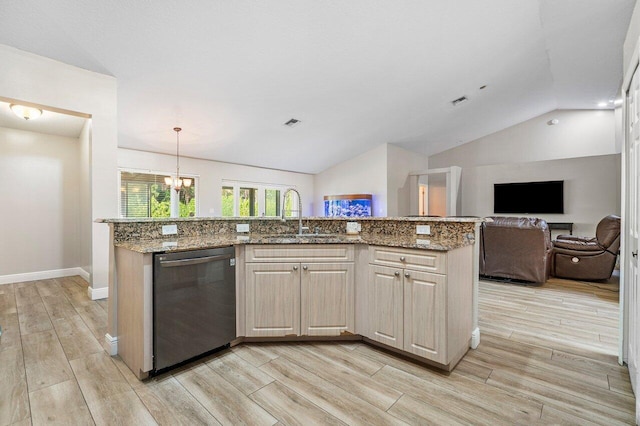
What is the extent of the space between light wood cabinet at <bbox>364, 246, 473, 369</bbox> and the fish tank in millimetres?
5475

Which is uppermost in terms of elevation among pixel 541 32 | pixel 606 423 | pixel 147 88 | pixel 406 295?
pixel 541 32

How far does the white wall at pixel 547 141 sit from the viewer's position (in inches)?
276

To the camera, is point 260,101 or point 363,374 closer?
point 363,374

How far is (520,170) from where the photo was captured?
7.95 meters

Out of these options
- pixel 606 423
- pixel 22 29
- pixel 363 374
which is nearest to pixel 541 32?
pixel 606 423

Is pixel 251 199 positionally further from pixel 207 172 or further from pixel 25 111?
pixel 25 111

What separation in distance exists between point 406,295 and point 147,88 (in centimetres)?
419

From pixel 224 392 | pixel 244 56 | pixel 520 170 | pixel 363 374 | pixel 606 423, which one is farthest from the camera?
pixel 520 170

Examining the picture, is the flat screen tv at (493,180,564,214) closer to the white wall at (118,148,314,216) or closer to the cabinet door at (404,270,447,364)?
the white wall at (118,148,314,216)

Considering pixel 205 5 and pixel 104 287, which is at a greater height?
pixel 205 5

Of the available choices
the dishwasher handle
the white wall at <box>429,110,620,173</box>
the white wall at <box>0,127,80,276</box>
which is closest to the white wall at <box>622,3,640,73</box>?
the dishwasher handle

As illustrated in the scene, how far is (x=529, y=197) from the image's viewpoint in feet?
25.1

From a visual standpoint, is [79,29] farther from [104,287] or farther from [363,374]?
[363,374]

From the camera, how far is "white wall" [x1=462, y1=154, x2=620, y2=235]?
6809 mm
